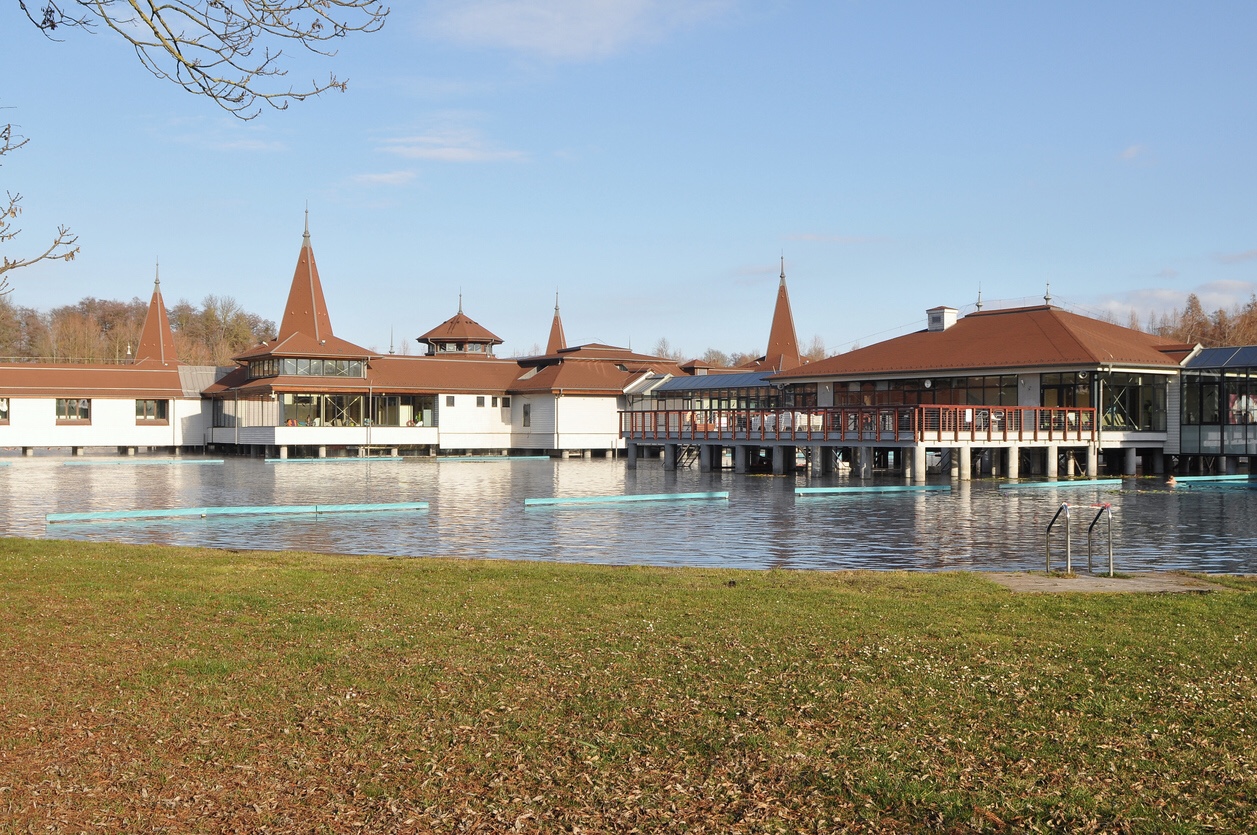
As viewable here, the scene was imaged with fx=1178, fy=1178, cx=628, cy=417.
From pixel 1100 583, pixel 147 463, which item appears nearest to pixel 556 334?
pixel 147 463

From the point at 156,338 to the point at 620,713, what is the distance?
7073 cm

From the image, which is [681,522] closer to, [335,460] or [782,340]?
[335,460]

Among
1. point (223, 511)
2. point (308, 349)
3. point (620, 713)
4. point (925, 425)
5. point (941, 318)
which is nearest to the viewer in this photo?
point (620, 713)

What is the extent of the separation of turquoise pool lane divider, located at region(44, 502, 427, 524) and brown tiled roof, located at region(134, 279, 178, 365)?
49.4 meters

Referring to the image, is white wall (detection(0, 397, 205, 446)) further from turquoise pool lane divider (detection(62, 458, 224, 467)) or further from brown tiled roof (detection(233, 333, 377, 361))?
turquoise pool lane divider (detection(62, 458, 224, 467))

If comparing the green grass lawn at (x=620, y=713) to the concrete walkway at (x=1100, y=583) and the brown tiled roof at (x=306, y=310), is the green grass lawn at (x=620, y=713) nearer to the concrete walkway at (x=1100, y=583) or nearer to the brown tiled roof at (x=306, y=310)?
the concrete walkway at (x=1100, y=583)

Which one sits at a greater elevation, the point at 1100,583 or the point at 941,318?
the point at 941,318

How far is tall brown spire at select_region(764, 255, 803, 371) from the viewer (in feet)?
234

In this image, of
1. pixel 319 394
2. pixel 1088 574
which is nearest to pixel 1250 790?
pixel 1088 574

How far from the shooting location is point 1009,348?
134 feet

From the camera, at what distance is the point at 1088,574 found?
13.4 metres

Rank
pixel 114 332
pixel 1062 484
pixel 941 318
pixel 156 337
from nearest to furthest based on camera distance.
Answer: pixel 1062 484 → pixel 941 318 → pixel 156 337 → pixel 114 332

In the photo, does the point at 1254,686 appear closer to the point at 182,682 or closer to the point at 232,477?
the point at 182,682

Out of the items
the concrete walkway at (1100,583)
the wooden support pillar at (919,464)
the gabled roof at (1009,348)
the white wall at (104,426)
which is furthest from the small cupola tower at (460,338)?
the concrete walkway at (1100,583)
